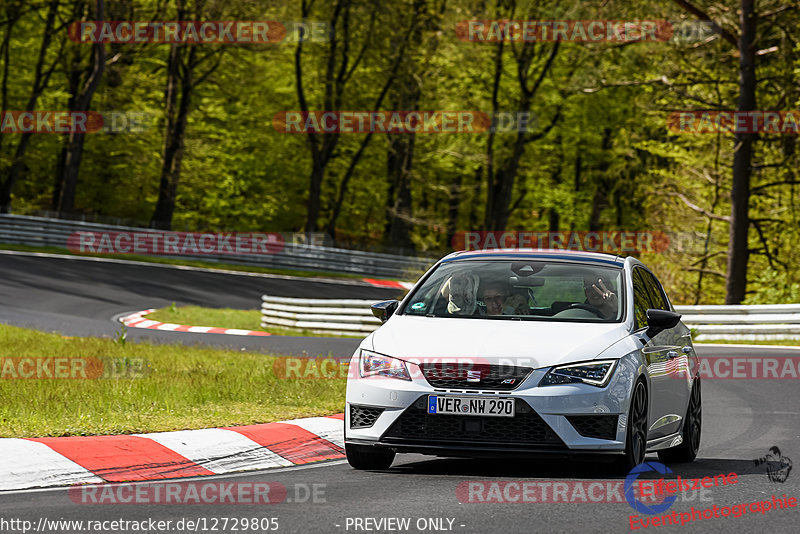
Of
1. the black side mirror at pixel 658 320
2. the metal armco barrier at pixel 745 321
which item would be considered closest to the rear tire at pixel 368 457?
the black side mirror at pixel 658 320

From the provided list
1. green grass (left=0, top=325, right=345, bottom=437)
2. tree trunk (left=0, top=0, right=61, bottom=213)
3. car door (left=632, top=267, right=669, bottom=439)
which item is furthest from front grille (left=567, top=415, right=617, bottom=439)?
tree trunk (left=0, top=0, right=61, bottom=213)

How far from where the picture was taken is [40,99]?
56.5 m

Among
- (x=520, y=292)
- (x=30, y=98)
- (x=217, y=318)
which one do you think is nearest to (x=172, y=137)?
(x=30, y=98)

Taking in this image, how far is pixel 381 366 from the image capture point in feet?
27.1

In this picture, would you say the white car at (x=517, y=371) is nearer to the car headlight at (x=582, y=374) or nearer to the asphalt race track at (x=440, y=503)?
Answer: the car headlight at (x=582, y=374)

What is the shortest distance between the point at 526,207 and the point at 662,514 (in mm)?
59060

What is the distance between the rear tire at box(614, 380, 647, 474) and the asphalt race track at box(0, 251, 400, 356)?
12.2m

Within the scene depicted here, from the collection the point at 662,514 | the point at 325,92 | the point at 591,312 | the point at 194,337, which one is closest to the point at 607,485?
the point at 662,514

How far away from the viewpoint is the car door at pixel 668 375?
895 cm

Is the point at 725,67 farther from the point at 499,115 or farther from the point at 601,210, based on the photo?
the point at 601,210

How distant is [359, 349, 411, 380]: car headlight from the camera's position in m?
8.15

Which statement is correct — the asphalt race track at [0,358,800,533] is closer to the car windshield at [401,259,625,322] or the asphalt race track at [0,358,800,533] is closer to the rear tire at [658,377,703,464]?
the rear tire at [658,377,703,464]

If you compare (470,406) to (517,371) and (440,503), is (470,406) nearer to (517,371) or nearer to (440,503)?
(517,371)

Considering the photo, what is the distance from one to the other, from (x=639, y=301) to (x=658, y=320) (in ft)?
1.79
